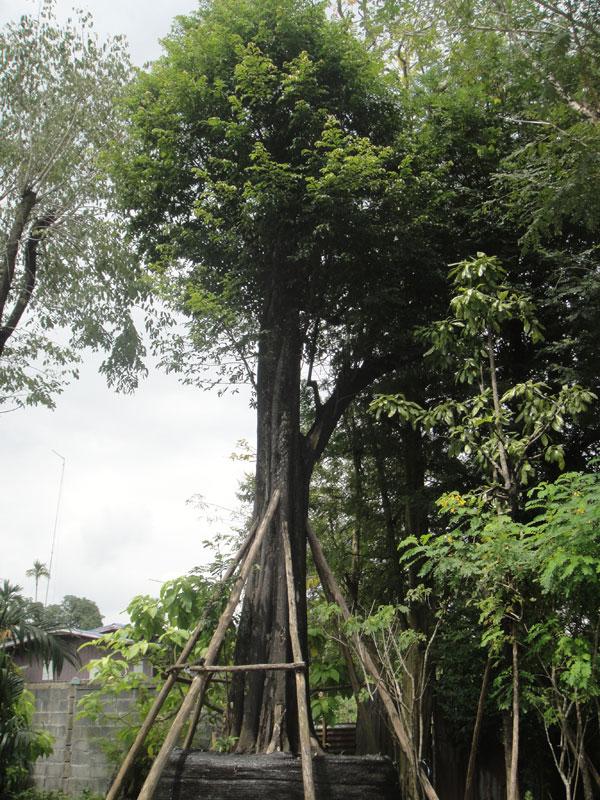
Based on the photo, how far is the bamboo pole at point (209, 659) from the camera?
5035 mm

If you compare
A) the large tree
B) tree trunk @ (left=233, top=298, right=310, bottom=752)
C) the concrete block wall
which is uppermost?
the large tree

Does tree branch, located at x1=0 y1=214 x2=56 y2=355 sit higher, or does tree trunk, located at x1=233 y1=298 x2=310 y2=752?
tree branch, located at x1=0 y1=214 x2=56 y2=355

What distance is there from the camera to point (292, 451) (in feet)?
24.2

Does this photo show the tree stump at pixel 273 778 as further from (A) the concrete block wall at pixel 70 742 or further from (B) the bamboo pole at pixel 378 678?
(A) the concrete block wall at pixel 70 742

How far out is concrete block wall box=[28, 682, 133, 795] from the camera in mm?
8984

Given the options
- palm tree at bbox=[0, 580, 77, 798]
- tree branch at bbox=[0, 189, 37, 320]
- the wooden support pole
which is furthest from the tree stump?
tree branch at bbox=[0, 189, 37, 320]

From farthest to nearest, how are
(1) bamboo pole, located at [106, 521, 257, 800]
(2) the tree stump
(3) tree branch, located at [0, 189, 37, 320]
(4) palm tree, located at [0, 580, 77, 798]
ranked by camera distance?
(3) tree branch, located at [0, 189, 37, 320] → (4) palm tree, located at [0, 580, 77, 798] → (1) bamboo pole, located at [106, 521, 257, 800] → (2) the tree stump

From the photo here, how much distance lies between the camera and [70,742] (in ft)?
30.7

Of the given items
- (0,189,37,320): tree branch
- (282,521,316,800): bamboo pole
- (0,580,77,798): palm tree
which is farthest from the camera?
(0,189,37,320): tree branch

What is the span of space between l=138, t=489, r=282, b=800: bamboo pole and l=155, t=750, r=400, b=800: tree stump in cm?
36

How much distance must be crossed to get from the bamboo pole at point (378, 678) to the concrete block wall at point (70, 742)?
11.5 ft

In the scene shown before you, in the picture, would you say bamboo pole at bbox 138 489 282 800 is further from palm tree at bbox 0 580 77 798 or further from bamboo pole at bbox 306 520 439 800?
palm tree at bbox 0 580 77 798

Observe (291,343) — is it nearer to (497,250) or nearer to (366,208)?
(366,208)

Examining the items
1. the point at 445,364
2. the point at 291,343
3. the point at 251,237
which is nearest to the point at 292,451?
the point at 291,343
